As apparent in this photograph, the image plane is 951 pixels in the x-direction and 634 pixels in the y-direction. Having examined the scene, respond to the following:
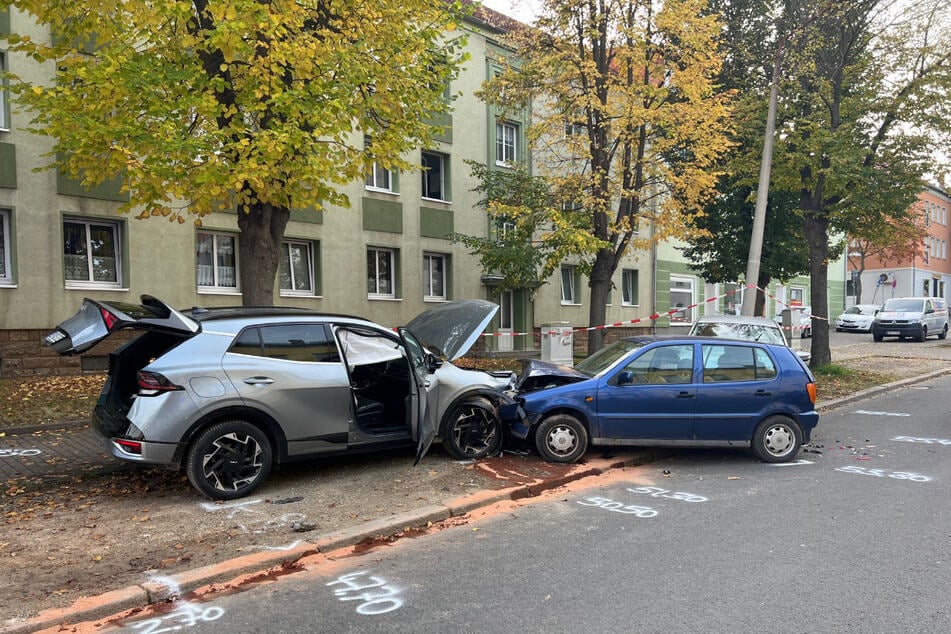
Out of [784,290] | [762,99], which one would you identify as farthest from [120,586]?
[784,290]

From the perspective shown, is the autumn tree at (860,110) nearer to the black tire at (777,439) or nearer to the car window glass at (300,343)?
the black tire at (777,439)

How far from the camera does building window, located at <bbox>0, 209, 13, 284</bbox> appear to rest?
12625mm

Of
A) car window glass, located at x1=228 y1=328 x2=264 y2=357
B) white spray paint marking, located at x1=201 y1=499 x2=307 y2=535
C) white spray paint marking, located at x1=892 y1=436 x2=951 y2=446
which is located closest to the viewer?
white spray paint marking, located at x1=201 y1=499 x2=307 y2=535

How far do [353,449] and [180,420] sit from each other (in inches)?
63.4

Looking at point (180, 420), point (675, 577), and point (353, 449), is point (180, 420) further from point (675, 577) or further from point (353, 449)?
point (675, 577)

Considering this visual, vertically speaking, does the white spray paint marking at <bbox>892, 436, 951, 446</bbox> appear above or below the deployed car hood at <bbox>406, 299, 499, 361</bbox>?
below

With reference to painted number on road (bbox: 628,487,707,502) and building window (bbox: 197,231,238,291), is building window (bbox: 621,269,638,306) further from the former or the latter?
painted number on road (bbox: 628,487,707,502)

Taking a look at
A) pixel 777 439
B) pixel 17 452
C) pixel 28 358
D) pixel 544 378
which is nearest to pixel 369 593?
pixel 544 378

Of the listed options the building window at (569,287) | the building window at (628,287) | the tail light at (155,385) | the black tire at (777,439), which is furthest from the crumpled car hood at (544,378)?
the building window at (628,287)

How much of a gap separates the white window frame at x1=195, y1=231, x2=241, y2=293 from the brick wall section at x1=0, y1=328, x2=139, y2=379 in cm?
248

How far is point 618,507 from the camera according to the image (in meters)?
5.81

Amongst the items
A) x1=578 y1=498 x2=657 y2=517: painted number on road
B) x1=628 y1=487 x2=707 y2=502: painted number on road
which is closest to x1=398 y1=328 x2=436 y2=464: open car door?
x1=578 y1=498 x2=657 y2=517: painted number on road

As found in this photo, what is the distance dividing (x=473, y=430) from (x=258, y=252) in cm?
453

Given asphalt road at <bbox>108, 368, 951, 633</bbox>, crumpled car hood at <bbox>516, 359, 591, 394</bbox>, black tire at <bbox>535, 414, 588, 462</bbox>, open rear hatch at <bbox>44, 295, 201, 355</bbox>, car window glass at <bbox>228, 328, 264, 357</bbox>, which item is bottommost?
asphalt road at <bbox>108, 368, 951, 633</bbox>
